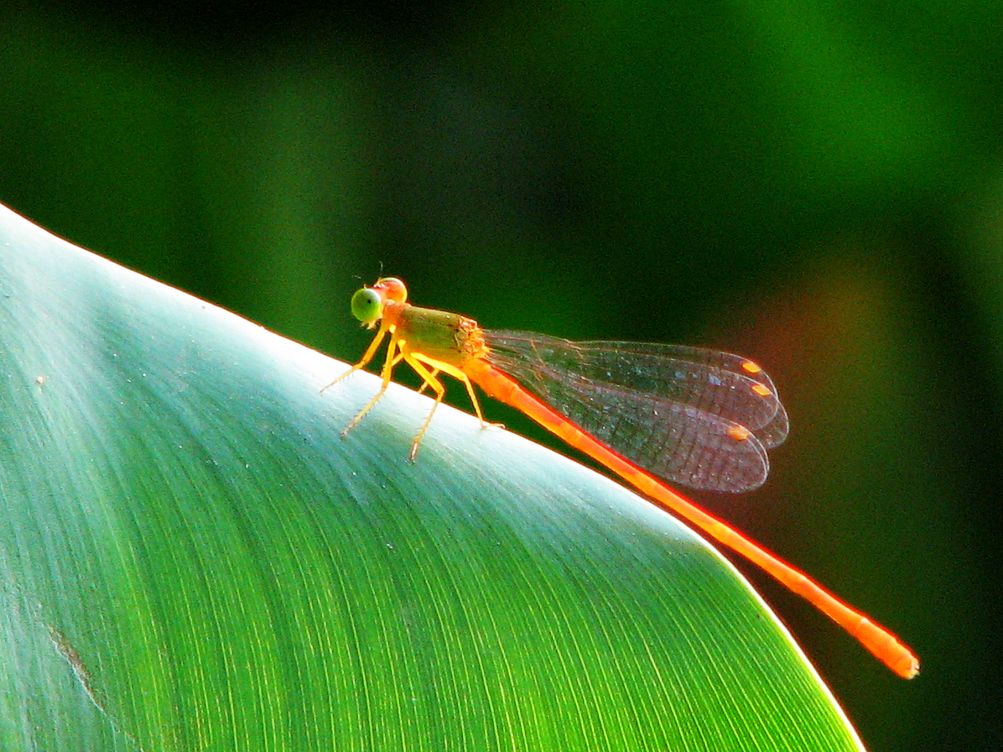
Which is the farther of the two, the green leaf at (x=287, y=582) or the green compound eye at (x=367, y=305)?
the green compound eye at (x=367, y=305)

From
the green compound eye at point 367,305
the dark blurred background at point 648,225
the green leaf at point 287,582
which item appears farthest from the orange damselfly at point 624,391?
the dark blurred background at point 648,225

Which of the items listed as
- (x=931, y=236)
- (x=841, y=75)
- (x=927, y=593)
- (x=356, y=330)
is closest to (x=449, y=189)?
(x=356, y=330)

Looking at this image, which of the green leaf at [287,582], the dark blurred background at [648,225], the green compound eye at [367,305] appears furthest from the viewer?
the dark blurred background at [648,225]

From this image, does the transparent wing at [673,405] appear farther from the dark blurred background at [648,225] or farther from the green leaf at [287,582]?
the dark blurred background at [648,225]

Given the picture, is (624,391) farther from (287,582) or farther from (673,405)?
(287,582)

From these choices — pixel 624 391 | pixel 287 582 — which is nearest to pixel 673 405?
pixel 624 391

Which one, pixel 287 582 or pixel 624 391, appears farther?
pixel 624 391
